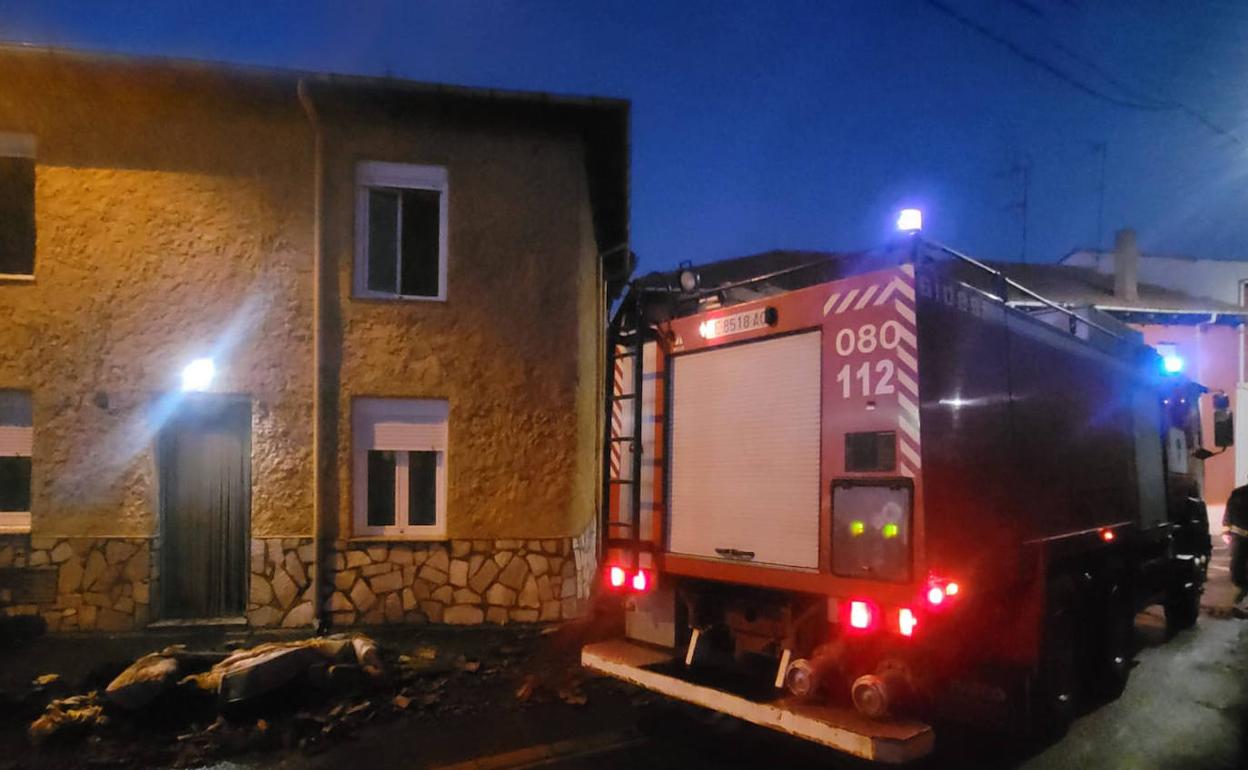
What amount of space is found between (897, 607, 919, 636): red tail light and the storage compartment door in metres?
0.58

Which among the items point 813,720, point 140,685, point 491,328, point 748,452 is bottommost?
point 140,685

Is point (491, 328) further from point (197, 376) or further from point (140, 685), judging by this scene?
point (140, 685)

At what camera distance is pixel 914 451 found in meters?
4.17

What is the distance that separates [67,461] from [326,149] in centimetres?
431

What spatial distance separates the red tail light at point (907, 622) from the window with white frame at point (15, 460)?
29.3 ft

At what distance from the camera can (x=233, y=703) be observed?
580 centimetres

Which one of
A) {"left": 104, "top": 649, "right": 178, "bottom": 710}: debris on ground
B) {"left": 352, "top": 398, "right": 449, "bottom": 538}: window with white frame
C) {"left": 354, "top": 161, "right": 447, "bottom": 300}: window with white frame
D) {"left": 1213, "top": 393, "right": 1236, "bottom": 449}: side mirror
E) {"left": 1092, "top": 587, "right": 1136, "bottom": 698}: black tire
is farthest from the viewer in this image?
{"left": 1213, "top": 393, "right": 1236, "bottom": 449}: side mirror

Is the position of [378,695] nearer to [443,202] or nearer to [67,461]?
[67,461]

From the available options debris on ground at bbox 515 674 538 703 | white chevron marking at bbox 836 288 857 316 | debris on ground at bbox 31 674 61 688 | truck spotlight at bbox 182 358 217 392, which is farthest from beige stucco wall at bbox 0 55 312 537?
white chevron marking at bbox 836 288 857 316

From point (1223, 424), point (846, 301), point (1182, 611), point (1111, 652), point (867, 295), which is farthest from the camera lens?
point (1223, 424)

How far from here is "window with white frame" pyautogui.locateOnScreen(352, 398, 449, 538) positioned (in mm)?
9016

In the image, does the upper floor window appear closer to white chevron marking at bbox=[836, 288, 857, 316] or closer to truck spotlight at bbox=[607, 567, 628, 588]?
truck spotlight at bbox=[607, 567, 628, 588]

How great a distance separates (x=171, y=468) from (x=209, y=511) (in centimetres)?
62

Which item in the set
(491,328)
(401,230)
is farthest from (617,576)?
(401,230)
